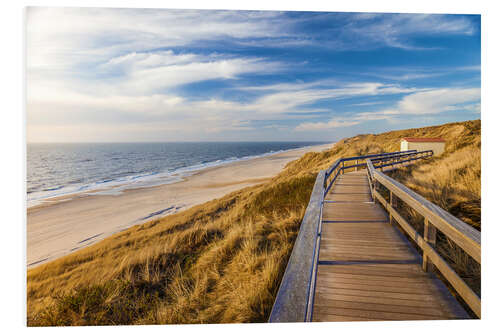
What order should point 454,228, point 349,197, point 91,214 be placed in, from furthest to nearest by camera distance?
1. point 91,214
2. point 349,197
3. point 454,228

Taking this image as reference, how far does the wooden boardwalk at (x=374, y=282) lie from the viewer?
2.06 m

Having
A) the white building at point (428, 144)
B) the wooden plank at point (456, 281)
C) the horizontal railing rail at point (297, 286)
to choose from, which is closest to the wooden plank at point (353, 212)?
the wooden plank at point (456, 281)

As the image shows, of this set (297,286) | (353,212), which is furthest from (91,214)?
(297,286)

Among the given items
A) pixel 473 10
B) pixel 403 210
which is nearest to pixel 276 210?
pixel 403 210

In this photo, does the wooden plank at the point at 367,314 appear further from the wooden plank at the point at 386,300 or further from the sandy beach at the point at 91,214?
the sandy beach at the point at 91,214

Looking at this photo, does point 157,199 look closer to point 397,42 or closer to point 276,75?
point 276,75

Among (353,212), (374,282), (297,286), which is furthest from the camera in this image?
(353,212)

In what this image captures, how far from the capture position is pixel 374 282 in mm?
2338

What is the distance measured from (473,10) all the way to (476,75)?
1.06 m

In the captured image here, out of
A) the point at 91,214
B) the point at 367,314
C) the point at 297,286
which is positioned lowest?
the point at 91,214

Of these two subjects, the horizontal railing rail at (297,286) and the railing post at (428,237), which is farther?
the railing post at (428,237)

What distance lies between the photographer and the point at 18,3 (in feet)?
11.2

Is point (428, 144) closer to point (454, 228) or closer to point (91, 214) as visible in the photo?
point (454, 228)

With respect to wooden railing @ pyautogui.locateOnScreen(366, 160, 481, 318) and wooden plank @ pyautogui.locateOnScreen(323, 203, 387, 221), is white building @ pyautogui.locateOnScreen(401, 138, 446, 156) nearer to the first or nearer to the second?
wooden plank @ pyautogui.locateOnScreen(323, 203, 387, 221)
